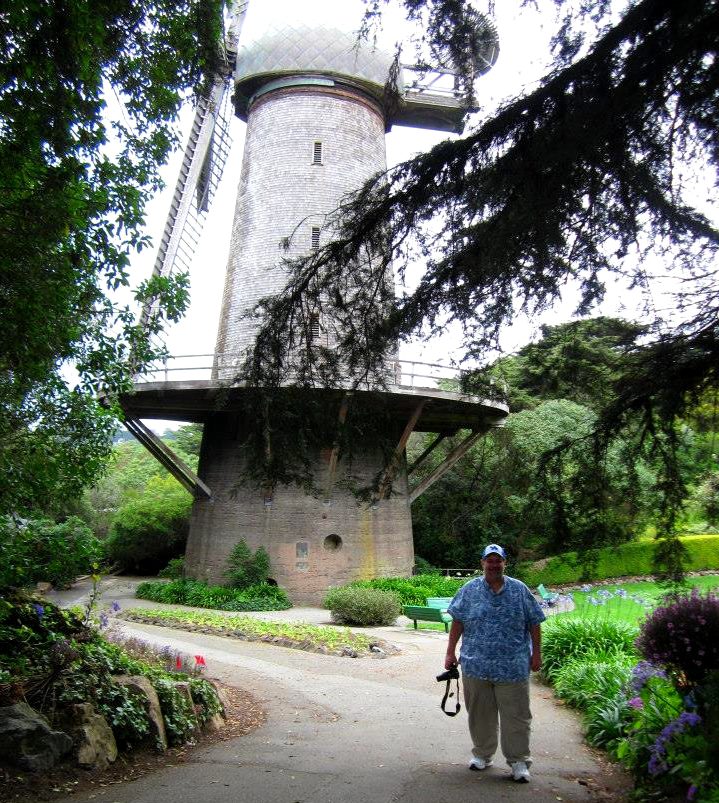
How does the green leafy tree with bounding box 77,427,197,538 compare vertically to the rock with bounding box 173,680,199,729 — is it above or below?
above

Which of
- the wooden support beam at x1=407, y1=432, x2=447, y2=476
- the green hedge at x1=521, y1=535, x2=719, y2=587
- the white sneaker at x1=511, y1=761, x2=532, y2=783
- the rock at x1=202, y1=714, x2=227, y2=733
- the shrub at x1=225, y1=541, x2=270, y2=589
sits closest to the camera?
the white sneaker at x1=511, y1=761, x2=532, y2=783

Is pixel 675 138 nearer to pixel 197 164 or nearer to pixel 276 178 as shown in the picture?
pixel 276 178

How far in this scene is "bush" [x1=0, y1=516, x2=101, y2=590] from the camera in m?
4.24

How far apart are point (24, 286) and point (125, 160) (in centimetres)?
149

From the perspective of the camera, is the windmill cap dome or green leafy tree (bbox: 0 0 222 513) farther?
the windmill cap dome

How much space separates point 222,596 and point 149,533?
10976 mm

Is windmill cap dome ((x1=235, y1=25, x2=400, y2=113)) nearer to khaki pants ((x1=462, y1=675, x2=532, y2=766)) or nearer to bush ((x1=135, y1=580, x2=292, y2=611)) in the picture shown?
bush ((x1=135, y1=580, x2=292, y2=611))

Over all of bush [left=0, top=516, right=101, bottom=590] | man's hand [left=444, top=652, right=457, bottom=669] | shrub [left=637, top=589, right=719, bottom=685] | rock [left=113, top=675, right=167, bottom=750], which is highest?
bush [left=0, top=516, right=101, bottom=590]

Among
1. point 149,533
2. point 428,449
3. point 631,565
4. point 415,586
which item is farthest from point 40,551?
point 149,533

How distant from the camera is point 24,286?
4.24 m

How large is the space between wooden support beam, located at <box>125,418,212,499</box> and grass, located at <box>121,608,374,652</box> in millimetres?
3768

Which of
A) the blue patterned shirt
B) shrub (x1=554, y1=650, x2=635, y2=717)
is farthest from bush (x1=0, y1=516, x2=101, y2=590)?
shrub (x1=554, y1=650, x2=635, y2=717)

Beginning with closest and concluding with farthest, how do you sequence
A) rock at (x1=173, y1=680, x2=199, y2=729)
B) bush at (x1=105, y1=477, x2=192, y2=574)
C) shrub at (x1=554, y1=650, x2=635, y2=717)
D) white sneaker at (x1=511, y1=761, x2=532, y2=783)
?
1. white sneaker at (x1=511, y1=761, x2=532, y2=783)
2. rock at (x1=173, y1=680, x2=199, y2=729)
3. shrub at (x1=554, y1=650, x2=635, y2=717)
4. bush at (x1=105, y1=477, x2=192, y2=574)

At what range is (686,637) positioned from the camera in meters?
4.34
